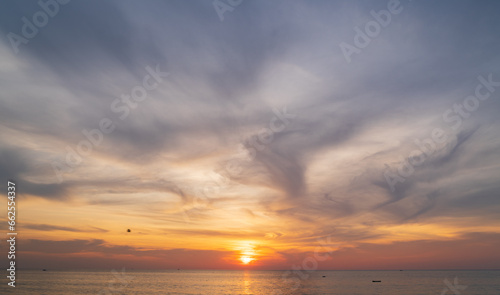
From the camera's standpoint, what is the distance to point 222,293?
131375 mm

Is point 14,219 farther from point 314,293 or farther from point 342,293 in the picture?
point 342,293

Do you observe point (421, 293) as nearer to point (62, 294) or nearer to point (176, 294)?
point (176, 294)

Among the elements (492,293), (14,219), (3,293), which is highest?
(14,219)

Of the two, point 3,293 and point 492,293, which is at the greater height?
point 3,293

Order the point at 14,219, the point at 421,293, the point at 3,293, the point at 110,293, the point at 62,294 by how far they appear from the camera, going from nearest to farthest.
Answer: the point at 14,219
the point at 3,293
the point at 62,294
the point at 110,293
the point at 421,293

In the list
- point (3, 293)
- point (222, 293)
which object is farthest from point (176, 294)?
point (3, 293)

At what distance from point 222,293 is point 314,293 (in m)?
37.8

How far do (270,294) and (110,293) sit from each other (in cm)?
6215

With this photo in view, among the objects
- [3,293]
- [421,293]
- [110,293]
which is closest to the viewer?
[3,293]

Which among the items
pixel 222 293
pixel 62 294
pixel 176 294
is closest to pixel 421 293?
pixel 222 293

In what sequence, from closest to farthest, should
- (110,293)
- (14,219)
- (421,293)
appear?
(14,219) → (110,293) → (421,293)

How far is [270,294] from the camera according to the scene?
425ft

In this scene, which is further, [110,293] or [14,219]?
[110,293]

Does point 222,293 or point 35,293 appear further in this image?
point 222,293
